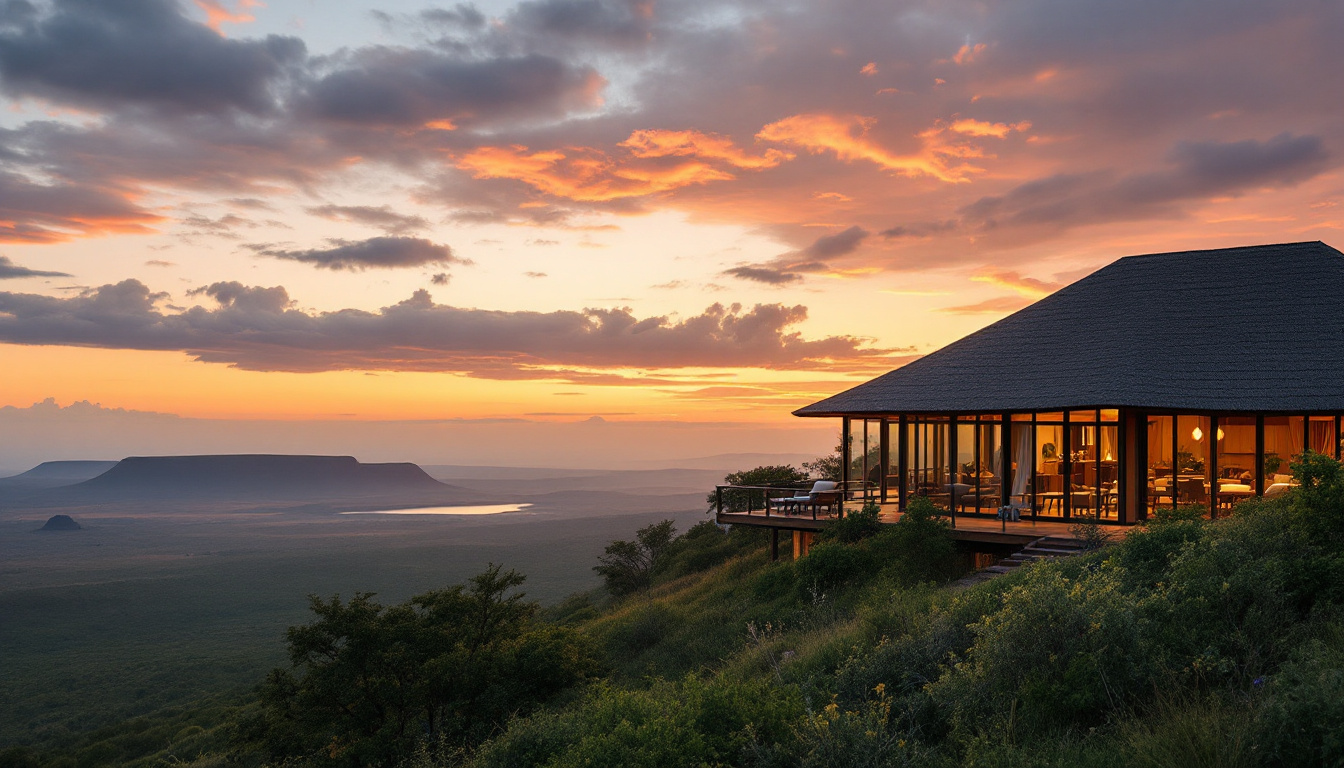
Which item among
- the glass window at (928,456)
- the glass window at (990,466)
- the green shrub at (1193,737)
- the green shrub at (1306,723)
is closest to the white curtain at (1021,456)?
the glass window at (990,466)

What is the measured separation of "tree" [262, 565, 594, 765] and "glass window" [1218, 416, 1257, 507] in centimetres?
1428

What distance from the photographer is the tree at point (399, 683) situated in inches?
634

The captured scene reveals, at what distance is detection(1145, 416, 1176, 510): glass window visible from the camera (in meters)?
17.5

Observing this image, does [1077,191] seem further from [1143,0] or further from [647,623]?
[647,623]

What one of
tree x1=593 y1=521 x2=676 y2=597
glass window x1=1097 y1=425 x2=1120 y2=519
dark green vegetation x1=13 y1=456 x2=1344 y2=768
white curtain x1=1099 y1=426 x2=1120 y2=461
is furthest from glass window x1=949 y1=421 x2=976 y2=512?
tree x1=593 y1=521 x2=676 y2=597

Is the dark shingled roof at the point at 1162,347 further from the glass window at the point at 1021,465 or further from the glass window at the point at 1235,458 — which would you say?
the glass window at the point at 1021,465

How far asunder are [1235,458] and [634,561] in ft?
88.9

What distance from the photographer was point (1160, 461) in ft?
58.9

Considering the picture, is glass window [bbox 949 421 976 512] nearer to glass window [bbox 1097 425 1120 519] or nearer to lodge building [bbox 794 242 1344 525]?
lodge building [bbox 794 242 1344 525]

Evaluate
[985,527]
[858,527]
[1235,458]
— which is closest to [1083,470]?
[985,527]

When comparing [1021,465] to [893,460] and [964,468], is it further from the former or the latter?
[893,460]

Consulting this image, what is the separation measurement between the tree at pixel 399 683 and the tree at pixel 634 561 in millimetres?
19616

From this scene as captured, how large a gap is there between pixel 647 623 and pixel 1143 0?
20.1 metres

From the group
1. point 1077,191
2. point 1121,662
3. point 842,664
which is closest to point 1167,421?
point 1077,191
